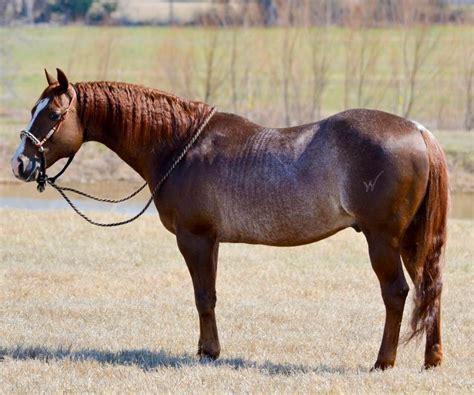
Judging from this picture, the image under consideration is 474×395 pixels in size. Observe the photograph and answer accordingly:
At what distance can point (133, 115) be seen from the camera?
7664 millimetres

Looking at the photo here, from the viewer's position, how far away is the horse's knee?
7.54 m

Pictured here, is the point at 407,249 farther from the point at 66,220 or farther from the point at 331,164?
the point at 66,220

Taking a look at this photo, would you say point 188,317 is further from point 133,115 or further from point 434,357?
point 434,357

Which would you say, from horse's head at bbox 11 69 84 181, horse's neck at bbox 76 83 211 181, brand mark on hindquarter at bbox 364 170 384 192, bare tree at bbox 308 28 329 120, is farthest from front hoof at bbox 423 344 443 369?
bare tree at bbox 308 28 329 120

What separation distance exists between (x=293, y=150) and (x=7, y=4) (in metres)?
29.2

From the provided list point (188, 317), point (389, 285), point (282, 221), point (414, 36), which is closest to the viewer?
point (389, 285)

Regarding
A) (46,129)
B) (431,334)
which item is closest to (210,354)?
(431,334)

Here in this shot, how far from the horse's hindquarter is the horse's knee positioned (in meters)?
0.44

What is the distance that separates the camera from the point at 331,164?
7.09 m

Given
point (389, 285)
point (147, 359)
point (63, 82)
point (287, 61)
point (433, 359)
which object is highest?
point (63, 82)

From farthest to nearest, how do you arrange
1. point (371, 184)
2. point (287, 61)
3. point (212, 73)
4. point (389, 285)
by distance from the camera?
1. point (212, 73)
2. point (287, 61)
3. point (389, 285)
4. point (371, 184)

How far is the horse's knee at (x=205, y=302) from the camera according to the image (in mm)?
7539

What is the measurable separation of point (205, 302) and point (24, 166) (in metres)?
1.60

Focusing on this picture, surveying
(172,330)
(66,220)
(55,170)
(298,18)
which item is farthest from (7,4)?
(172,330)
